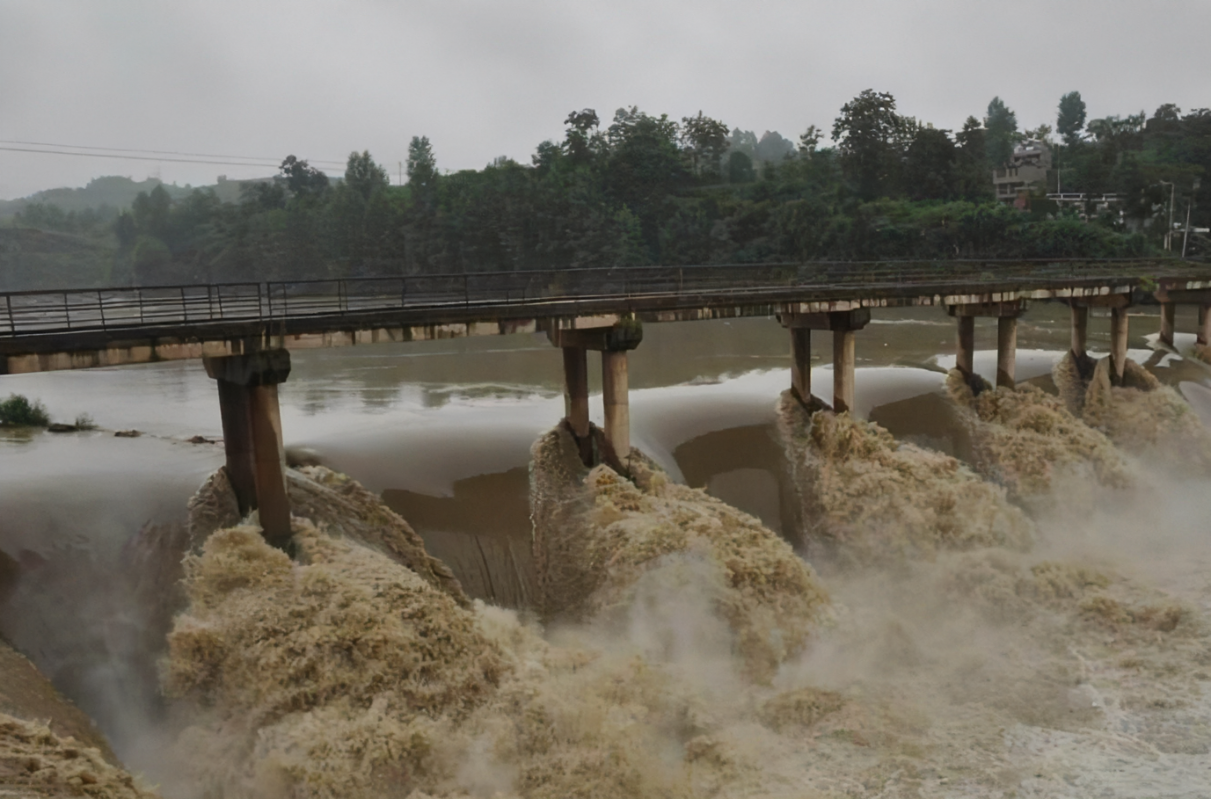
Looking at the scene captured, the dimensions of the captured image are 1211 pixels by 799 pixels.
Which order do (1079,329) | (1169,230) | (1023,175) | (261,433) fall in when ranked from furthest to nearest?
(1023,175) → (1169,230) → (1079,329) → (261,433)

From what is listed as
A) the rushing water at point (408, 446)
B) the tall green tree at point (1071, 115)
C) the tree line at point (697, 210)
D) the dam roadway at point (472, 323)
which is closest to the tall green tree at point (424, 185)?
the tree line at point (697, 210)

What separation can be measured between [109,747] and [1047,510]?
67.9ft

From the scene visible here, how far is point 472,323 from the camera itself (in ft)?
58.3

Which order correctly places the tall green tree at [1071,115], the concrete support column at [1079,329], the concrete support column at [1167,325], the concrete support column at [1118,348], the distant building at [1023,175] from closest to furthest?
the concrete support column at [1118,348]
the concrete support column at [1079,329]
the concrete support column at [1167,325]
the distant building at [1023,175]
the tall green tree at [1071,115]

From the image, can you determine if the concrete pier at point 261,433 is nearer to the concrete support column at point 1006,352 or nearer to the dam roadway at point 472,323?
the dam roadway at point 472,323

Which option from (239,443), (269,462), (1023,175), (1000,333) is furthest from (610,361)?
(1023,175)

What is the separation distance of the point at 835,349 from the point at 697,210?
193 ft

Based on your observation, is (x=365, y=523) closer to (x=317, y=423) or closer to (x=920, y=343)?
(x=317, y=423)

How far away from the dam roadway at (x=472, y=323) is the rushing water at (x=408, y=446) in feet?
5.80

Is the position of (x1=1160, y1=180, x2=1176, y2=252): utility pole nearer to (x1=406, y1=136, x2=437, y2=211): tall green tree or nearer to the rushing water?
the rushing water

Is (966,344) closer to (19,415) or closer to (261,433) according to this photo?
(261,433)

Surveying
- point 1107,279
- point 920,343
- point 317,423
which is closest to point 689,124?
point 920,343

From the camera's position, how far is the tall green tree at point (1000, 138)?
109062mm

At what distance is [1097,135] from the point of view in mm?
111500
